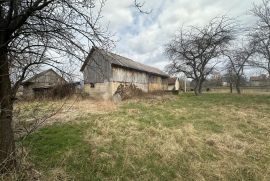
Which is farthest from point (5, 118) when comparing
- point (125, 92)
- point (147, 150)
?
point (125, 92)

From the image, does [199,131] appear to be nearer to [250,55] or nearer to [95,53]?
[95,53]

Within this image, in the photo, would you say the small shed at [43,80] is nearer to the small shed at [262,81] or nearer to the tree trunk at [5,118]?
the tree trunk at [5,118]

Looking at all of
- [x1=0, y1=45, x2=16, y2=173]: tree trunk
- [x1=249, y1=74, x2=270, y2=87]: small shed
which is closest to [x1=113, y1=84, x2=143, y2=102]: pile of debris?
[x1=0, y1=45, x2=16, y2=173]: tree trunk

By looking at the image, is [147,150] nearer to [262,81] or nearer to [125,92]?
[125,92]

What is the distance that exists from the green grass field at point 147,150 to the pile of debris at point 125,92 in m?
11.1

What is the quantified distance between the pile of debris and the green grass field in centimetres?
1106

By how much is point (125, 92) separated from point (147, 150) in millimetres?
15339

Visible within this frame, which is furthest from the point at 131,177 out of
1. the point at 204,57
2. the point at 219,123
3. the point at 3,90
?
the point at 204,57

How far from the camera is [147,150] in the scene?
24.7 ft

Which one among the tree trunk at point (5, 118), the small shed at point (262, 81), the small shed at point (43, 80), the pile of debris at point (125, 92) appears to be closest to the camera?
the tree trunk at point (5, 118)

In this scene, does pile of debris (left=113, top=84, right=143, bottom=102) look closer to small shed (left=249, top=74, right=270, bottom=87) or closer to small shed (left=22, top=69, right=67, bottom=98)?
small shed (left=22, top=69, right=67, bottom=98)

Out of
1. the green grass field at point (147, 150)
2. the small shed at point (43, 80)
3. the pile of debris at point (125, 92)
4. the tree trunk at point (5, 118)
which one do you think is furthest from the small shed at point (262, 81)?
the tree trunk at point (5, 118)

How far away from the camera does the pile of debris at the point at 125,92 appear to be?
22.0 meters

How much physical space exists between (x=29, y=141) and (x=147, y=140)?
374cm
